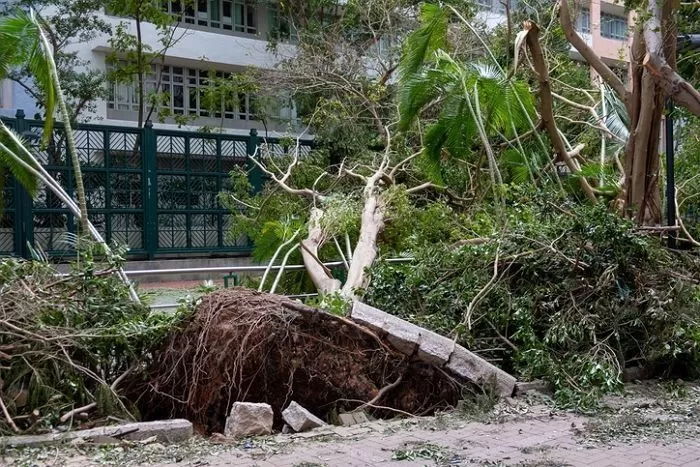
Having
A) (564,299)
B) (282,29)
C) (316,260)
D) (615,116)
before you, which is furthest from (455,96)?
(282,29)

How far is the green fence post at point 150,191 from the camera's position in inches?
569

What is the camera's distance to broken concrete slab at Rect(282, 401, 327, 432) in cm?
624

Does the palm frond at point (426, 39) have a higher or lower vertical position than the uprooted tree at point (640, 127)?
higher

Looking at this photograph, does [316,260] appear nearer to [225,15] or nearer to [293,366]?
[293,366]

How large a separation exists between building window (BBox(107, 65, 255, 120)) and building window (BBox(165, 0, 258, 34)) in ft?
5.23

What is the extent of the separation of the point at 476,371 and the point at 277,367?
1893mm

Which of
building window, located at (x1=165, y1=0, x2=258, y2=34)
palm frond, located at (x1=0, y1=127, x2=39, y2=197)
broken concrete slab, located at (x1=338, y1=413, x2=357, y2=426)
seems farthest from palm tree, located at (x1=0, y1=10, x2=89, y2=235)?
building window, located at (x1=165, y1=0, x2=258, y2=34)

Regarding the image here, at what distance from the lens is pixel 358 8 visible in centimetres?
1838

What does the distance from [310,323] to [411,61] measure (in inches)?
190

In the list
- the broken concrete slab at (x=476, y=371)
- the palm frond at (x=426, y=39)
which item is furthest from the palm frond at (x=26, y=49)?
the broken concrete slab at (x=476, y=371)

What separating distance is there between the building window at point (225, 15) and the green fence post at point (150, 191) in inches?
400

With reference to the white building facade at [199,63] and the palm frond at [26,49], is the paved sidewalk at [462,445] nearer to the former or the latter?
the palm frond at [26,49]

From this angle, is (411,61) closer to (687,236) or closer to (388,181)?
(388,181)

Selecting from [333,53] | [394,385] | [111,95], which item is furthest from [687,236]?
[111,95]
